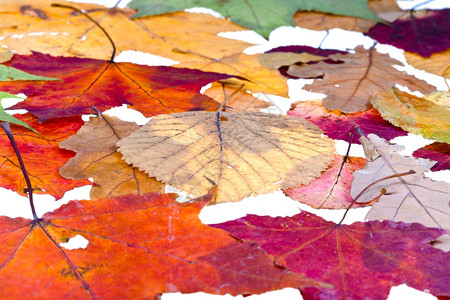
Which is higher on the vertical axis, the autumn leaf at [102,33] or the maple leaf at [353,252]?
the maple leaf at [353,252]

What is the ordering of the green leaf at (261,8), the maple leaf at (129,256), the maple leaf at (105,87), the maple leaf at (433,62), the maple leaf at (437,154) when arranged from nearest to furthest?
the maple leaf at (129,256)
the maple leaf at (437,154)
the maple leaf at (105,87)
the maple leaf at (433,62)
the green leaf at (261,8)

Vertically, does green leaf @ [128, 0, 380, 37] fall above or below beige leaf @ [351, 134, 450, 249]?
below

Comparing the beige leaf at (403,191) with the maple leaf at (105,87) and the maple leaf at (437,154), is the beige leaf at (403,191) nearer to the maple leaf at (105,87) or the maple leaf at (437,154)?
the maple leaf at (437,154)

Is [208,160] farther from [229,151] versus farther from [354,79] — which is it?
[354,79]

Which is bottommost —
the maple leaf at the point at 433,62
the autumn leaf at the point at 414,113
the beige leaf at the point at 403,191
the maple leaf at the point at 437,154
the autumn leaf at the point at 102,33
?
the autumn leaf at the point at 102,33

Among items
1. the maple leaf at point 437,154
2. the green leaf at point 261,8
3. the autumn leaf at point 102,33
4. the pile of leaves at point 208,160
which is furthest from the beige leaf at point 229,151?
the green leaf at point 261,8

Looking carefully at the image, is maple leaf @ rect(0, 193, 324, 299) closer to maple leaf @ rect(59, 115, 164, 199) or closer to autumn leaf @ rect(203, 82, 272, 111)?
maple leaf @ rect(59, 115, 164, 199)

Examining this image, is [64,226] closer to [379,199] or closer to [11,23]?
[379,199]

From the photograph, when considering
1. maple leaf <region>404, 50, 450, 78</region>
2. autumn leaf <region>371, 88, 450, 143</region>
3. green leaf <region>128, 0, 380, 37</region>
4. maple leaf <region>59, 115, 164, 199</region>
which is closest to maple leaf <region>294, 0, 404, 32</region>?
green leaf <region>128, 0, 380, 37</region>
